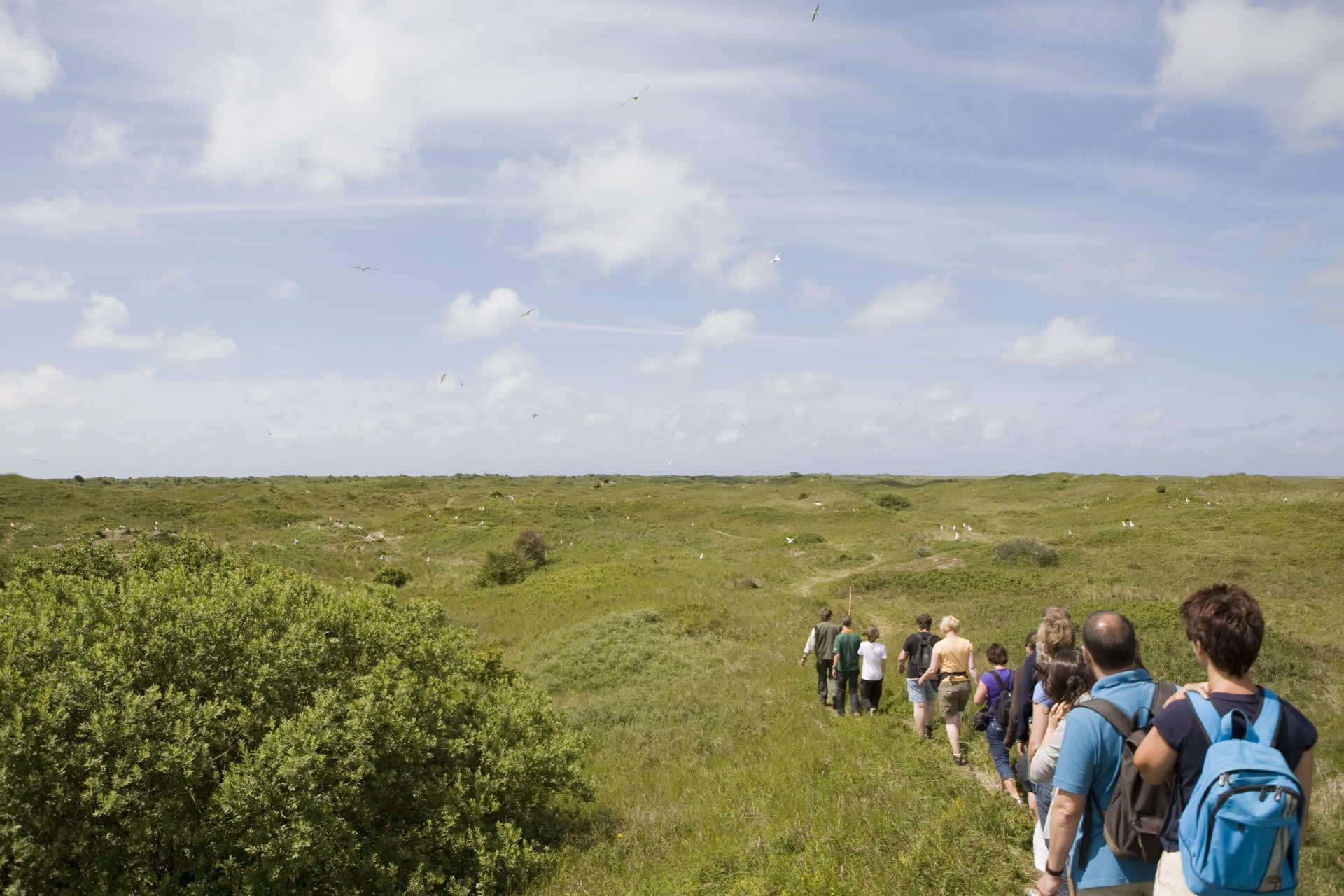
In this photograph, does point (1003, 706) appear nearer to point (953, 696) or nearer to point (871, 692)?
point (953, 696)

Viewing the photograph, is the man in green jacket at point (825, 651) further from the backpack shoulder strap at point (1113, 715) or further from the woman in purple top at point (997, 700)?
the backpack shoulder strap at point (1113, 715)

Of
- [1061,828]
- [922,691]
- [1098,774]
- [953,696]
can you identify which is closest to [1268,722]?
[1098,774]

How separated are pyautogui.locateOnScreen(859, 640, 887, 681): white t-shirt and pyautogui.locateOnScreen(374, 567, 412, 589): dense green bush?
84.2 feet

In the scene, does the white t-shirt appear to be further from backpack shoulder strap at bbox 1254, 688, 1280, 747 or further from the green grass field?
backpack shoulder strap at bbox 1254, 688, 1280, 747

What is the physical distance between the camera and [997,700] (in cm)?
814

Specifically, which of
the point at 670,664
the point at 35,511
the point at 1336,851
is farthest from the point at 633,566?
the point at 35,511

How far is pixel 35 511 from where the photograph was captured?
43.8m

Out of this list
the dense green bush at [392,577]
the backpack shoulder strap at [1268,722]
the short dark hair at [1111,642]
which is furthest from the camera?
the dense green bush at [392,577]

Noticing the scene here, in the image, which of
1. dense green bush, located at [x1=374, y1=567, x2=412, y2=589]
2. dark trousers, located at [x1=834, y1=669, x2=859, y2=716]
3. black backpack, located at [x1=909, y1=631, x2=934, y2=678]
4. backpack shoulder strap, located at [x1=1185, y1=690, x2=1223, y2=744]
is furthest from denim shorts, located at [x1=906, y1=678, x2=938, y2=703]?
dense green bush, located at [x1=374, y1=567, x2=412, y2=589]

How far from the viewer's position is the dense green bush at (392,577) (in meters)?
32.0

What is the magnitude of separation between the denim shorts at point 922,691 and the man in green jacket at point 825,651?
2.18 metres

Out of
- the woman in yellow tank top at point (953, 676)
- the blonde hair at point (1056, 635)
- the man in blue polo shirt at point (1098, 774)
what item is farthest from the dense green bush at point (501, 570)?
the man in blue polo shirt at point (1098, 774)

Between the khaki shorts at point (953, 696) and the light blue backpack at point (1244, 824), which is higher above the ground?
the light blue backpack at point (1244, 824)

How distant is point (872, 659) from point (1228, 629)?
8583 millimetres
